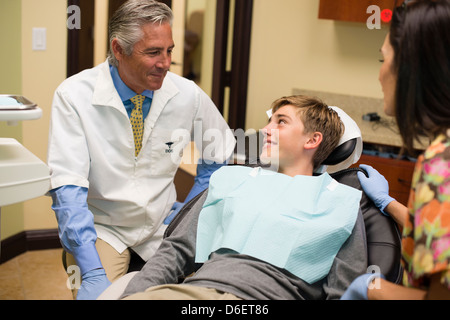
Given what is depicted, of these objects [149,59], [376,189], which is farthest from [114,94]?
[376,189]

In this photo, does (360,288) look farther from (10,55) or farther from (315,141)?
(10,55)

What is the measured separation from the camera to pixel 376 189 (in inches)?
66.9

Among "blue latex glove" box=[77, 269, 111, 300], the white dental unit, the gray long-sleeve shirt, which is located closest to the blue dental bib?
the gray long-sleeve shirt

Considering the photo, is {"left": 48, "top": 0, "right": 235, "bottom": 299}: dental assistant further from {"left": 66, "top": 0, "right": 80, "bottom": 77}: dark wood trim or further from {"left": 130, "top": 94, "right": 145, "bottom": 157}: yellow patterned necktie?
{"left": 66, "top": 0, "right": 80, "bottom": 77}: dark wood trim

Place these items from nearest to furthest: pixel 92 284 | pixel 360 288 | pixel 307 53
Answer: pixel 360 288
pixel 92 284
pixel 307 53

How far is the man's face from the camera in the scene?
1.86m

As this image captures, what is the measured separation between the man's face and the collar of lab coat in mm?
62

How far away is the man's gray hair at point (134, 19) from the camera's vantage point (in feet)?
6.07

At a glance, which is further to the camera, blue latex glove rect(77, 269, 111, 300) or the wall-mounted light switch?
the wall-mounted light switch

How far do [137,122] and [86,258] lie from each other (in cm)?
52

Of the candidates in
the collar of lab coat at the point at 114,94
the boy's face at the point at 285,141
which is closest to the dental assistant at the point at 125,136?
the collar of lab coat at the point at 114,94

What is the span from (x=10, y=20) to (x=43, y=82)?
342 mm

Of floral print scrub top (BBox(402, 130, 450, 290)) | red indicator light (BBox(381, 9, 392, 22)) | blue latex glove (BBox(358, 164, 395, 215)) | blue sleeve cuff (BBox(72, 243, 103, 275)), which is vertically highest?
red indicator light (BBox(381, 9, 392, 22))

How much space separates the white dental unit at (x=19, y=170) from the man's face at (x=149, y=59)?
45cm
